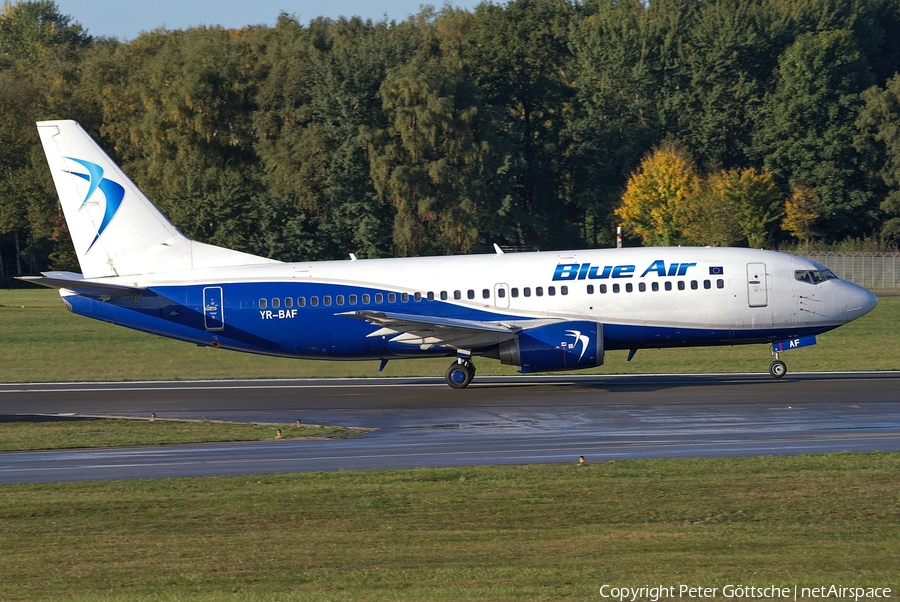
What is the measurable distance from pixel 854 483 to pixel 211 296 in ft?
65.1

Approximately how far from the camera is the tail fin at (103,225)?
3198cm

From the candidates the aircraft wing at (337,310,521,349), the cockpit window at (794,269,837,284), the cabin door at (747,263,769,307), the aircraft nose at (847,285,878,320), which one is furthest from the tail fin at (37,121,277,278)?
the aircraft nose at (847,285,878,320)

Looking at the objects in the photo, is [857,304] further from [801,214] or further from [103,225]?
[801,214]

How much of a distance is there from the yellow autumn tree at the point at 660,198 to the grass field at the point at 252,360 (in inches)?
1354

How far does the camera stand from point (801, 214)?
87.1 m

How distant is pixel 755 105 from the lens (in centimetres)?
9569

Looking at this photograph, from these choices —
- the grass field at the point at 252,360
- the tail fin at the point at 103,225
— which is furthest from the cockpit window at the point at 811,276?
the tail fin at the point at 103,225

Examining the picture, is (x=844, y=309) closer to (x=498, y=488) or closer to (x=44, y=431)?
(x=498, y=488)

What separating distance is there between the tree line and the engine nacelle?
48149mm

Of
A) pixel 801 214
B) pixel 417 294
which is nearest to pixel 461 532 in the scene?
pixel 417 294

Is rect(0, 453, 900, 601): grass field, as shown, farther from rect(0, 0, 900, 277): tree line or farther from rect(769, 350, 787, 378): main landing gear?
rect(0, 0, 900, 277): tree line

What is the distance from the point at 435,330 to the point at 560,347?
3.34m

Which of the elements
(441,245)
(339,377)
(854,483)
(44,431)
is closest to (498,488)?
(854,483)

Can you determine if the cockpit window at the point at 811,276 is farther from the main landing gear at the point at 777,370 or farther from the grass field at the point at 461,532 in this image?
the grass field at the point at 461,532
